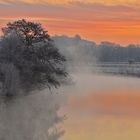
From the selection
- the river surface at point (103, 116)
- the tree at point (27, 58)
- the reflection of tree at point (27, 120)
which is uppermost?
the tree at point (27, 58)

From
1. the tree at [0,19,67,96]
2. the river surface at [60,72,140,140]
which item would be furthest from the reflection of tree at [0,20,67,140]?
the river surface at [60,72,140,140]

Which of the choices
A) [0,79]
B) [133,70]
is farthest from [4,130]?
[133,70]

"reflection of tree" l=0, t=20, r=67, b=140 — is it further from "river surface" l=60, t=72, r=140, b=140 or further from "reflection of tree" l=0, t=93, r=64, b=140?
"river surface" l=60, t=72, r=140, b=140

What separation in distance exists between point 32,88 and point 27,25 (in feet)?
13.6

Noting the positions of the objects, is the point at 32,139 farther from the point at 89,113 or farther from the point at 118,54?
the point at 118,54

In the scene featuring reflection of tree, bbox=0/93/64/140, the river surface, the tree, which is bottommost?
the river surface

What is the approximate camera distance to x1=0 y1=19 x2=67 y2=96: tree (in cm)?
2369

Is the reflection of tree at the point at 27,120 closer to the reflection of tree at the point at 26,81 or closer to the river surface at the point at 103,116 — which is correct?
the reflection of tree at the point at 26,81

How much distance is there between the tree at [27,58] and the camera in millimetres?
23688

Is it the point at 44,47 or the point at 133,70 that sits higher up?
the point at 44,47

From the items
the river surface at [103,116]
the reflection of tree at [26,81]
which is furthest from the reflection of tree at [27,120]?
the river surface at [103,116]

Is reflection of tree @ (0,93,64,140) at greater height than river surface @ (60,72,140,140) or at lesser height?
greater

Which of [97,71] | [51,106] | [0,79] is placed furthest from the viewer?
[97,71]

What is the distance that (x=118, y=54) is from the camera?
10519cm
